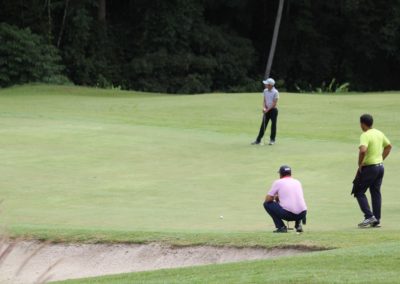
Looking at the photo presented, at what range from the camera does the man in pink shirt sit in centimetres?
1238

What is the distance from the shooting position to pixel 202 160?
2034cm

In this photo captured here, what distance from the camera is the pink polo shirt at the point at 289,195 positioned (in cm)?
1241

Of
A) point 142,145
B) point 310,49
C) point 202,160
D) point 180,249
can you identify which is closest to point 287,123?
point 142,145

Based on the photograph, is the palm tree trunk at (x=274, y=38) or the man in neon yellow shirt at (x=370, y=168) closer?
the man in neon yellow shirt at (x=370, y=168)

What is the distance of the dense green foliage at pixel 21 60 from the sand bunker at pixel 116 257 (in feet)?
121

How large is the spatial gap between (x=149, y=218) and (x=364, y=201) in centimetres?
309

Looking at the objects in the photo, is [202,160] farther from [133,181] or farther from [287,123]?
[287,123]

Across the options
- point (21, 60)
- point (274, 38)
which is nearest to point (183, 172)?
point (21, 60)

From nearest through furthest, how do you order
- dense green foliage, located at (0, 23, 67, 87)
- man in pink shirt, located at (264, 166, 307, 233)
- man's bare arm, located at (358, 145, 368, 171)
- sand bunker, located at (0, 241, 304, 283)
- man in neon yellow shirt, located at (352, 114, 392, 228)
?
sand bunker, located at (0, 241, 304, 283)
man in pink shirt, located at (264, 166, 307, 233)
man's bare arm, located at (358, 145, 368, 171)
man in neon yellow shirt, located at (352, 114, 392, 228)
dense green foliage, located at (0, 23, 67, 87)

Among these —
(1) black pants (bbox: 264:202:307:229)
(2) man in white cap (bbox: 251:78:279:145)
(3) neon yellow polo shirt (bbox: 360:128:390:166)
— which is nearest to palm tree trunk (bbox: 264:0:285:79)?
(2) man in white cap (bbox: 251:78:279:145)

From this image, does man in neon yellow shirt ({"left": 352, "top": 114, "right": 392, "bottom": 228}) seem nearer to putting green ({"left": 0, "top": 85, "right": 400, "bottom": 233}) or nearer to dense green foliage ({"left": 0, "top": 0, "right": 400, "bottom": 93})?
putting green ({"left": 0, "top": 85, "right": 400, "bottom": 233})

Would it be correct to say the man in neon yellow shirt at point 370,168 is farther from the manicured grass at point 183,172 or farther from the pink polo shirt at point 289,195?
the pink polo shirt at point 289,195

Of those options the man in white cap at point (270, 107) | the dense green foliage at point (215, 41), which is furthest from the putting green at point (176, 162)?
the dense green foliage at point (215, 41)

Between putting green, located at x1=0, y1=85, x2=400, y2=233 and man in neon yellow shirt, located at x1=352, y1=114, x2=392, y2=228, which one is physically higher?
man in neon yellow shirt, located at x1=352, y1=114, x2=392, y2=228
